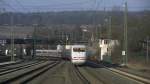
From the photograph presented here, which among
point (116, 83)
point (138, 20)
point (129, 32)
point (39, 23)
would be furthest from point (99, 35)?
point (116, 83)

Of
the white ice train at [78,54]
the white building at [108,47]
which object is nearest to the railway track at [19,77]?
the white ice train at [78,54]

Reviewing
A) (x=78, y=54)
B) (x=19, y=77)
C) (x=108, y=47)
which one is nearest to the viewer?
(x=19, y=77)

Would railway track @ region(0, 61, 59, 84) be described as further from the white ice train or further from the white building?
the white building

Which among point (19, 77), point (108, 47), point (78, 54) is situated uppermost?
point (108, 47)

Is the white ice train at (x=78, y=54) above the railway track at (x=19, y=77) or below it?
above

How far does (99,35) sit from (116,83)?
89937 mm

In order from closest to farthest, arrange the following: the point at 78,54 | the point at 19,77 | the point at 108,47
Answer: the point at 19,77 < the point at 78,54 < the point at 108,47

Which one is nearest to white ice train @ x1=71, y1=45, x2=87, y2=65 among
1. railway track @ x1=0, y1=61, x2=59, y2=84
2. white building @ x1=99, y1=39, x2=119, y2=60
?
railway track @ x1=0, y1=61, x2=59, y2=84

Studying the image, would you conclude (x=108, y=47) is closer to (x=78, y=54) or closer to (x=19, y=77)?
(x=78, y=54)

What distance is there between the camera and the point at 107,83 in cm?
2869

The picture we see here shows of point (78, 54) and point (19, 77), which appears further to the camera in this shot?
point (78, 54)

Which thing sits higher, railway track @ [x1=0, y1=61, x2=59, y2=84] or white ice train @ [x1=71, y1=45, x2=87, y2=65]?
white ice train @ [x1=71, y1=45, x2=87, y2=65]

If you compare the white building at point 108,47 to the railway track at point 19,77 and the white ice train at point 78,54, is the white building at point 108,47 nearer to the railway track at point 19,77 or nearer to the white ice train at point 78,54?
the white ice train at point 78,54

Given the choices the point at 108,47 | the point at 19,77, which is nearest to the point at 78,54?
the point at 19,77
